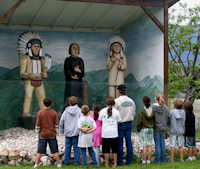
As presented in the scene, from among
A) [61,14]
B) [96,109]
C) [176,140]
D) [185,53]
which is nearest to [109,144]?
[96,109]

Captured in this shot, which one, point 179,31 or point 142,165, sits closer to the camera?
point 142,165

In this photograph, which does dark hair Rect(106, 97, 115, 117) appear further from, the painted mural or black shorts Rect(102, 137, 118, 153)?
the painted mural

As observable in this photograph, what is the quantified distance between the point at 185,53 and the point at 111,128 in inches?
356

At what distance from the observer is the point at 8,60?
1035cm

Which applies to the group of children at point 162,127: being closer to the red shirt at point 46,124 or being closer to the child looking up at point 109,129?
the child looking up at point 109,129

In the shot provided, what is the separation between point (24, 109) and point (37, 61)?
5.38 feet

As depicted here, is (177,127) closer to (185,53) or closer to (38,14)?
(38,14)

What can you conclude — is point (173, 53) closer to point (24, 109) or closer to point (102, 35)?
point (102, 35)

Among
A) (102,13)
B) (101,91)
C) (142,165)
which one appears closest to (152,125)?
(142,165)

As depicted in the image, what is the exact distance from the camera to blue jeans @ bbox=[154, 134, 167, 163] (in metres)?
6.24

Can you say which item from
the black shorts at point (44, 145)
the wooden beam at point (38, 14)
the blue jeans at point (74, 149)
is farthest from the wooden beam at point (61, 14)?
the black shorts at point (44, 145)

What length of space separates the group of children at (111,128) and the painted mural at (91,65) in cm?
201

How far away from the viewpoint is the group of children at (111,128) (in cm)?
570

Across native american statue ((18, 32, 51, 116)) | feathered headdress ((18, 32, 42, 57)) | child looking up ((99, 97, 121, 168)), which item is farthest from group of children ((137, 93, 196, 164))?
feathered headdress ((18, 32, 42, 57))
